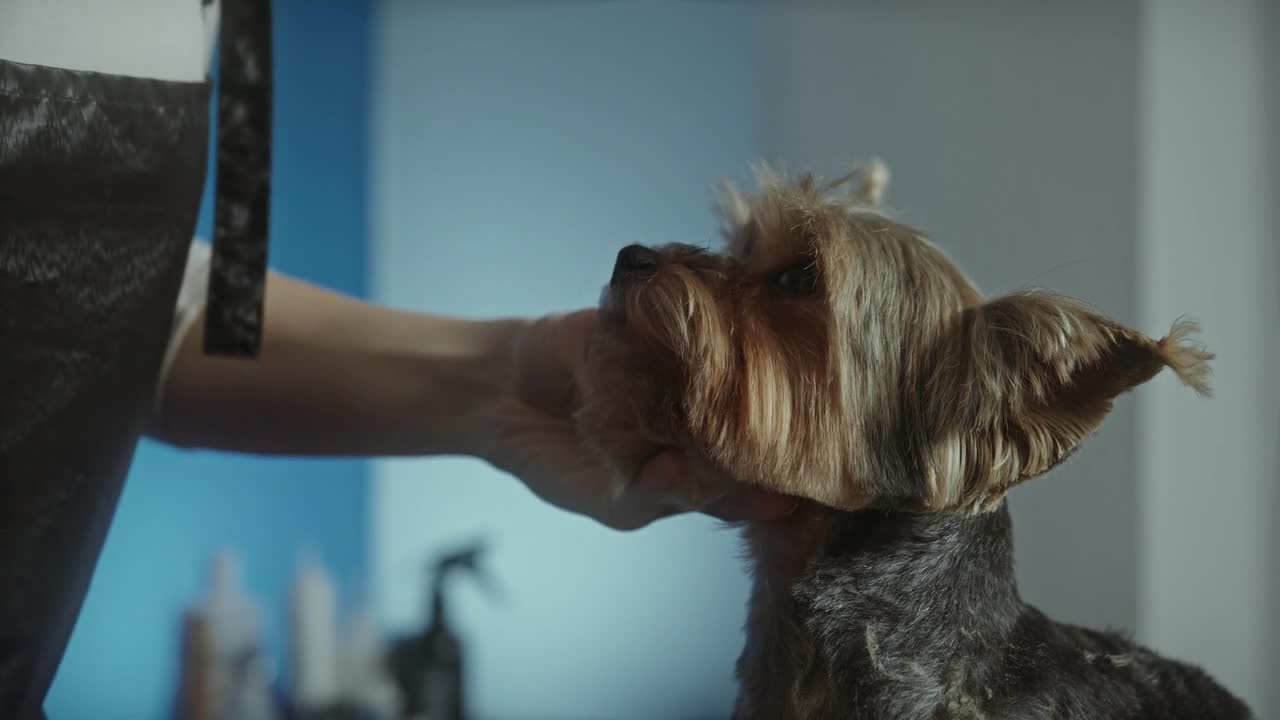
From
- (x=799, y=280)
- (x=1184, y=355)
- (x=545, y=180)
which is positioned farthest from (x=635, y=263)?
(x=545, y=180)

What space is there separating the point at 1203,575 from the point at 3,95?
1655mm

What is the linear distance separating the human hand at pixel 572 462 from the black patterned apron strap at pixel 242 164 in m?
0.29

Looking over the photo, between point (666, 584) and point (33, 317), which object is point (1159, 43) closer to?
point (666, 584)

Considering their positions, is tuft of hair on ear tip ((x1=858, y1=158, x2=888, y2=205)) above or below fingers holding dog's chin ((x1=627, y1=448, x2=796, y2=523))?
above

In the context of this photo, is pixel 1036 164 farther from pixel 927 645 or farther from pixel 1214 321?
pixel 927 645

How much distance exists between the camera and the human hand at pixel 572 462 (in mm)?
889

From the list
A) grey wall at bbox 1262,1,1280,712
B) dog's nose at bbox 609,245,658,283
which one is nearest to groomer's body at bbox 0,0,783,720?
dog's nose at bbox 609,245,658,283

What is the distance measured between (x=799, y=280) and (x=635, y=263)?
0.49 ft

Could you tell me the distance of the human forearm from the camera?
3.61ft

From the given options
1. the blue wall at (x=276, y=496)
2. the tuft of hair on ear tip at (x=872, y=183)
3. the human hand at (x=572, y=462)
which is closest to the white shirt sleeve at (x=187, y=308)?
the human hand at (x=572, y=462)

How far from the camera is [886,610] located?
83 cm

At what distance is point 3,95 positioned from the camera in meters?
0.74

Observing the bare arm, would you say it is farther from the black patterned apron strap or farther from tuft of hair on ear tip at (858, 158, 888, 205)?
tuft of hair on ear tip at (858, 158, 888, 205)

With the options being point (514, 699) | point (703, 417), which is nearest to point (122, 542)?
point (514, 699)
